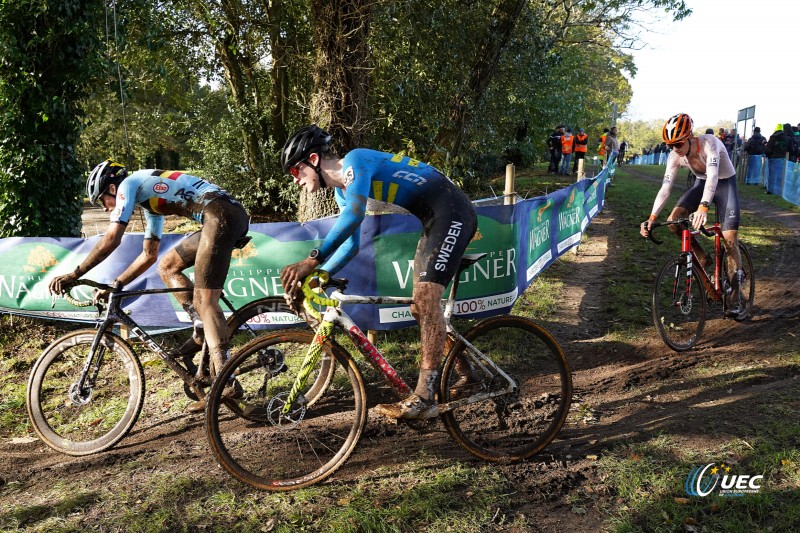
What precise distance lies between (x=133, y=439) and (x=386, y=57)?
8.57 meters

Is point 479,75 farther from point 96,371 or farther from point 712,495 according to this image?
point 712,495

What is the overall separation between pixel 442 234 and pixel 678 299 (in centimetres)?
396

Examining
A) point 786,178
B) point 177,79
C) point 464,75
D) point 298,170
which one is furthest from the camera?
point 786,178

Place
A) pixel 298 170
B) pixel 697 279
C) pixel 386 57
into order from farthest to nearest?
pixel 386 57 < pixel 697 279 < pixel 298 170

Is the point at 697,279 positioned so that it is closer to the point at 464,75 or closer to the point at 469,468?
the point at 469,468

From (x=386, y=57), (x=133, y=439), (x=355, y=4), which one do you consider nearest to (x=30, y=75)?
(x=355, y=4)

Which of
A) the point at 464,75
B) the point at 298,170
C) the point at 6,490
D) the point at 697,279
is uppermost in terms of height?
the point at 464,75

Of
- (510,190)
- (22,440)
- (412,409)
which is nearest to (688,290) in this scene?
(510,190)

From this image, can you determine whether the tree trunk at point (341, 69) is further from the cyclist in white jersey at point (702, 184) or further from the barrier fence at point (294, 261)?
the cyclist in white jersey at point (702, 184)

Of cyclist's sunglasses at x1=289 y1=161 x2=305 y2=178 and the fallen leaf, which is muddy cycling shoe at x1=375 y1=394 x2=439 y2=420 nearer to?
cyclist's sunglasses at x1=289 y1=161 x2=305 y2=178

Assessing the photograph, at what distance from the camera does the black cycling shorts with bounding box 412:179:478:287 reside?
3.95 meters

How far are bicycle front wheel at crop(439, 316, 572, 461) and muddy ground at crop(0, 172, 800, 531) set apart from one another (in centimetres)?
18

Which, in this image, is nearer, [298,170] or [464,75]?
[298,170]

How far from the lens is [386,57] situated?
11.1 m
